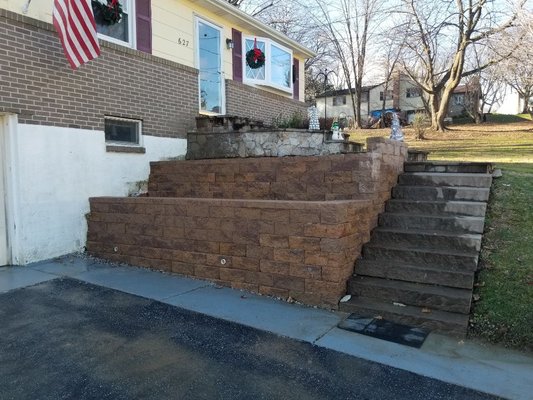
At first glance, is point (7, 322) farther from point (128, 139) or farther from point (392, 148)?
point (392, 148)

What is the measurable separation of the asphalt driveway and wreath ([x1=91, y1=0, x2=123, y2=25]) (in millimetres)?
4937

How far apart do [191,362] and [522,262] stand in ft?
11.3

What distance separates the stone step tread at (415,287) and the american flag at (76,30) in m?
4.70

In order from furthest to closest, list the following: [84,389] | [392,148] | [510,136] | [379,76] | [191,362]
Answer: [379,76], [510,136], [392,148], [191,362], [84,389]

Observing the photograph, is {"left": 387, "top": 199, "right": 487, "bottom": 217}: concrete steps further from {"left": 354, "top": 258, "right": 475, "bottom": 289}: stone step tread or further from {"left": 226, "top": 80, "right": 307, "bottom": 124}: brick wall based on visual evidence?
{"left": 226, "top": 80, "right": 307, "bottom": 124}: brick wall

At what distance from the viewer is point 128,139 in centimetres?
755

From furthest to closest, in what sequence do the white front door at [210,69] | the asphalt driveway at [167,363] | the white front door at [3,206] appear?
the white front door at [210,69] → the white front door at [3,206] → the asphalt driveway at [167,363]

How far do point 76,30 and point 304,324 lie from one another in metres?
4.95

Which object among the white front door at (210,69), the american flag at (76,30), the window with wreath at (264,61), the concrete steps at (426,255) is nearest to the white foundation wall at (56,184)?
the american flag at (76,30)

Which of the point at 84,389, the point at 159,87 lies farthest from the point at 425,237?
the point at 159,87

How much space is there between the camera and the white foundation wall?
18.7ft

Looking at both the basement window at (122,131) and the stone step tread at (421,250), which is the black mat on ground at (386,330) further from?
the basement window at (122,131)

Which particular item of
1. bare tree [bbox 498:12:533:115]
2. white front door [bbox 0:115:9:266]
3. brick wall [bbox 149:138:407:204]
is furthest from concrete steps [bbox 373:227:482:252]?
bare tree [bbox 498:12:533:115]

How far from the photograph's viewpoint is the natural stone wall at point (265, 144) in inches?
283
